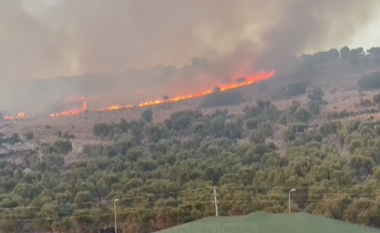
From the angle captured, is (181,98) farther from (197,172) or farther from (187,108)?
(197,172)

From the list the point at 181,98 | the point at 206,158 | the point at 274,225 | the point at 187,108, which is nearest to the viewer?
the point at 274,225

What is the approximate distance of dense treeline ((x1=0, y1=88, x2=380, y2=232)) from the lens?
15.8m

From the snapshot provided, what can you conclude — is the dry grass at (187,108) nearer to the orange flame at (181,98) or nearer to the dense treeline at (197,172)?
the dense treeline at (197,172)

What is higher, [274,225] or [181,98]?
[181,98]

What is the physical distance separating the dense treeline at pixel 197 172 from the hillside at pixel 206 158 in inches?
2.4

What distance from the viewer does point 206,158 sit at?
1064 inches

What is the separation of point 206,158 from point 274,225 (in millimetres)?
19743

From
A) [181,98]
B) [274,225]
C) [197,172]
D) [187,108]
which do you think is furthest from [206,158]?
[274,225]

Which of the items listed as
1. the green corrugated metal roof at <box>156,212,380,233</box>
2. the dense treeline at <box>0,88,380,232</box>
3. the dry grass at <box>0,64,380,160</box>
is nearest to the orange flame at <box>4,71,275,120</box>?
the dry grass at <box>0,64,380,160</box>

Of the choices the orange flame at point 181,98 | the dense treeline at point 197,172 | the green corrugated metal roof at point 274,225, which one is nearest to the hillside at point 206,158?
the dense treeline at point 197,172

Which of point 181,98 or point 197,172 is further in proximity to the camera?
point 181,98

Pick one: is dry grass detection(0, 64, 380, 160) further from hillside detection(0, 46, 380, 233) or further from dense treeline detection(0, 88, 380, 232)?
dense treeline detection(0, 88, 380, 232)

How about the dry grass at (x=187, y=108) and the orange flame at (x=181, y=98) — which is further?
the orange flame at (x=181, y=98)

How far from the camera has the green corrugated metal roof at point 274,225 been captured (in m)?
7.18
